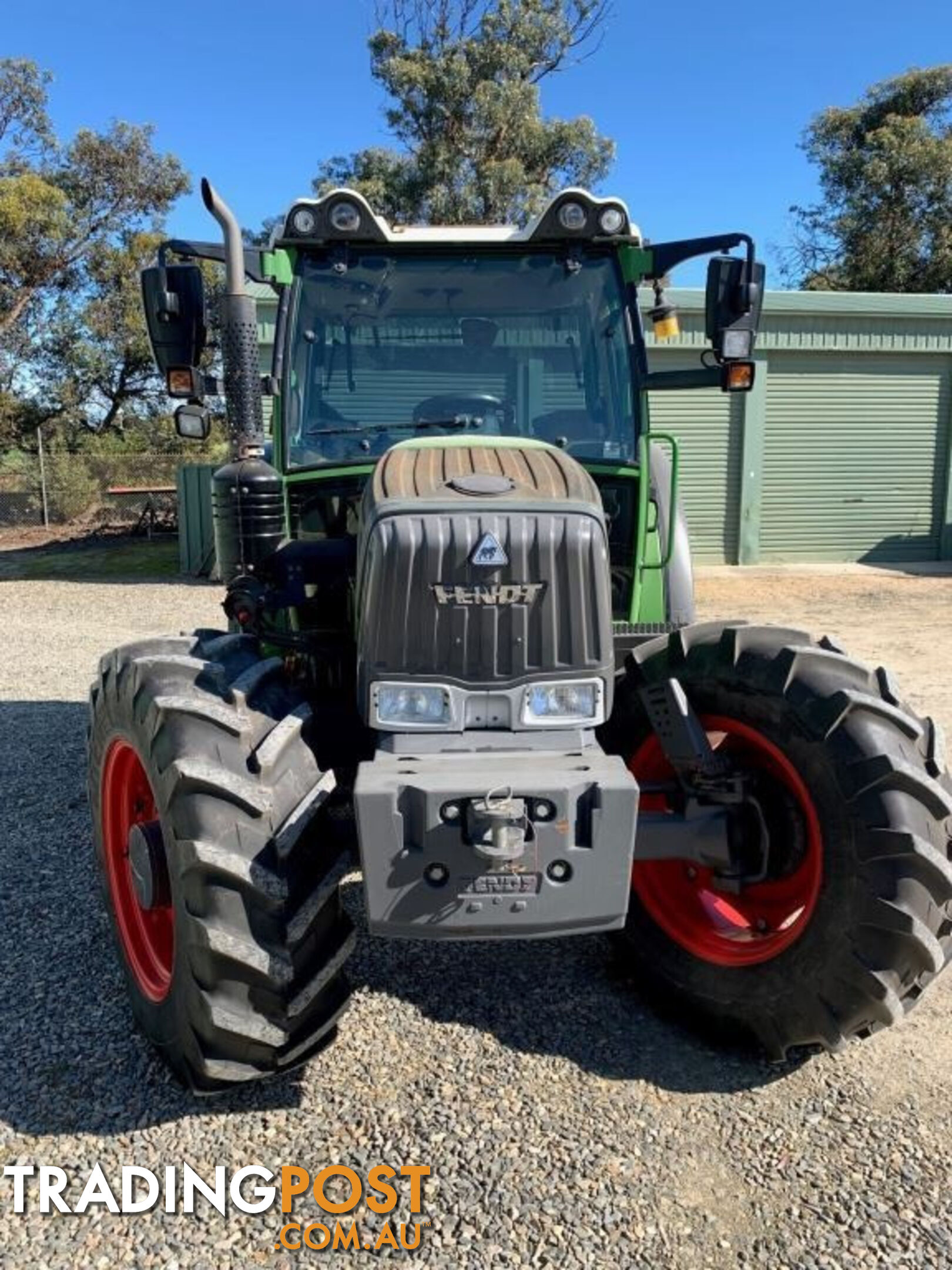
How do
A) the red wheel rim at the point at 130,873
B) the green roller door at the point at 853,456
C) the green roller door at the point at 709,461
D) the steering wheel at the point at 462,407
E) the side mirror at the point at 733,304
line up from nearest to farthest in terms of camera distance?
the red wheel rim at the point at 130,873
the side mirror at the point at 733,304
the steering wheel at the point at 462,407
the green roller door at the point at 709,461
the green roller door at the point at 853,456

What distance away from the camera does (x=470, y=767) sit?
2.47 meters

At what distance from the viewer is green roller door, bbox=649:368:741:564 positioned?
1479 centimetres

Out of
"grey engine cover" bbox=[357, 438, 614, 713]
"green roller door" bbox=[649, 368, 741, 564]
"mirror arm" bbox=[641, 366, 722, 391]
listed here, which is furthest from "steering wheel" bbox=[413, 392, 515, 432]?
"green roller door" bbox=[649, 368, 741, 564]

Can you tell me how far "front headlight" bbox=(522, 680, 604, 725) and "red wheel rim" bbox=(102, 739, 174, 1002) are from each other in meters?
1.21

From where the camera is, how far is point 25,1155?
2539 mm

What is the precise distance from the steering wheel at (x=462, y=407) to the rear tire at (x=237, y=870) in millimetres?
1386

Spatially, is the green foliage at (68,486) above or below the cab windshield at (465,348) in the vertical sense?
below

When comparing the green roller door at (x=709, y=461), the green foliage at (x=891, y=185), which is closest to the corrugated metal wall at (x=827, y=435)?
the green roller door at (x=709, y=461)

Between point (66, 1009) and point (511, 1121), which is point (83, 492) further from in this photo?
point (511, 1121)

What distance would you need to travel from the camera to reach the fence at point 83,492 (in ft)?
63.4

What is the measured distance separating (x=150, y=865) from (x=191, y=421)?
2.25 m
